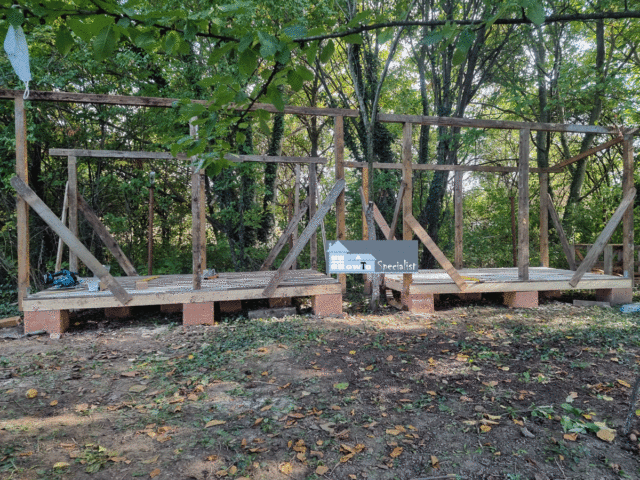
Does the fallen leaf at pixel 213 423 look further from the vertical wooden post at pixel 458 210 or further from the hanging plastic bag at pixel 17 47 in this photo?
the vertical wooden post at pixel 458 210

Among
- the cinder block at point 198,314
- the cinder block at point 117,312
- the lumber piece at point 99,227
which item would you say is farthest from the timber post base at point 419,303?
the lumber piece at point 99,227

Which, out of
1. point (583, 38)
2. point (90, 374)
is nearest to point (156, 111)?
point (90, 374)

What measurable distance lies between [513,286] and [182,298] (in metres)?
4.87

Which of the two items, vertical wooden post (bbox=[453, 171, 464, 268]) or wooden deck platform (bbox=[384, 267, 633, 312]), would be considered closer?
wooden deck platform (bbox=[384, 267, 633, 312])

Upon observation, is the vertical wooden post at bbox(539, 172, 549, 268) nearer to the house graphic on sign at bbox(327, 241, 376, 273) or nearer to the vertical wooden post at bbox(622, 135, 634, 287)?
the vertical wooden post at bbox(622, 135, 634, 287)

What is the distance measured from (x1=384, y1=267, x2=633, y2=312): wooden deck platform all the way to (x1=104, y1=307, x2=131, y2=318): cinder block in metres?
4.08

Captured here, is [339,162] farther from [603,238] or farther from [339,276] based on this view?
[603,238]

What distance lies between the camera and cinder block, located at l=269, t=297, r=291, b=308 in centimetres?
566

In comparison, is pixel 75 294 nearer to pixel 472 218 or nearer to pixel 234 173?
pixel 234 173

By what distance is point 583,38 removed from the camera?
10.7 m

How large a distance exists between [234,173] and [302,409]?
6457 millimetres

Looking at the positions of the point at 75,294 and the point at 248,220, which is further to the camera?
the point at 248,220

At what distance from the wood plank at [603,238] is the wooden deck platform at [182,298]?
145 inches

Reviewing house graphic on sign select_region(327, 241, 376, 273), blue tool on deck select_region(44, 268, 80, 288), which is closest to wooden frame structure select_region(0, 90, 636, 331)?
blue tool on deck select_region(44, 268, 80, 288)
